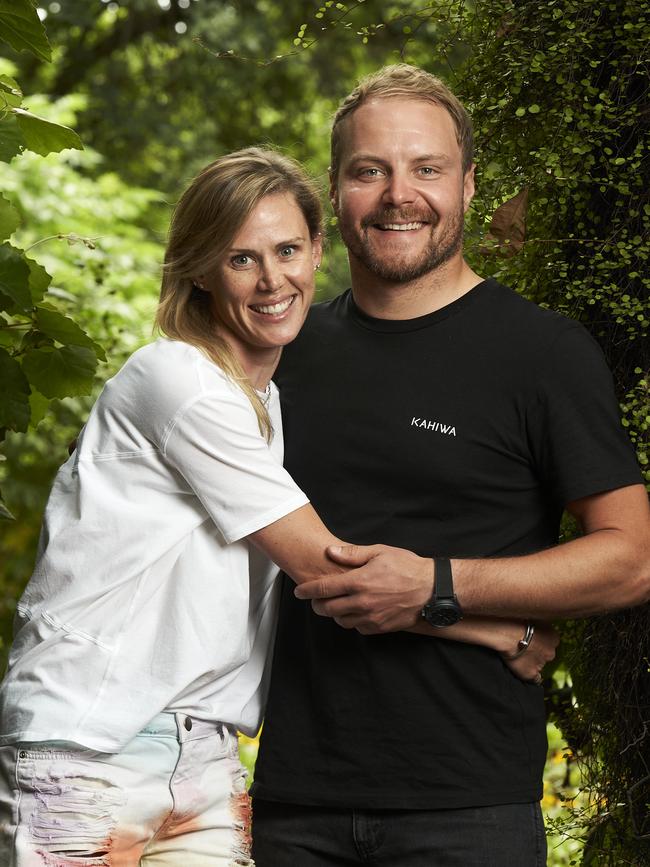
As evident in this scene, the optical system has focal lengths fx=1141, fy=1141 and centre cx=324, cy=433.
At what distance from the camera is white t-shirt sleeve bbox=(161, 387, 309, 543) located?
175 cm

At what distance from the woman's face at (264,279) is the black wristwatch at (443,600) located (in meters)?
0.50

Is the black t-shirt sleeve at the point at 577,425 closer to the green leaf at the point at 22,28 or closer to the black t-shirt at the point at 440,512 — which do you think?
the black t-shirt at the point at 440,512

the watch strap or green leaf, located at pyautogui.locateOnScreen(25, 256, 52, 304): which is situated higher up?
green leaf, located at pyautogui.locateOnScreen(25, 256, 52, 304)

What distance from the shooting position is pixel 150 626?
176 cm

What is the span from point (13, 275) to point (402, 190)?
0.70 metres

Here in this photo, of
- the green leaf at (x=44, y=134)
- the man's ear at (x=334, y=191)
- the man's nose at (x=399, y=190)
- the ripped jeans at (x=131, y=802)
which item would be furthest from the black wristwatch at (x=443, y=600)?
the green leaf at (x=44, y=134)

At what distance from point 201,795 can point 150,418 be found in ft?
1.92

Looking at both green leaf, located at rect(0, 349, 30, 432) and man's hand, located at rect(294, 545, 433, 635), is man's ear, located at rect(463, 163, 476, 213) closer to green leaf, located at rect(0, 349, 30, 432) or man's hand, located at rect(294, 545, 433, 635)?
man's hand, located at rect(294, 545, 433, 635)

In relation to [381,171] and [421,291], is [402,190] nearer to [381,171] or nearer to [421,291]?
[381,171]

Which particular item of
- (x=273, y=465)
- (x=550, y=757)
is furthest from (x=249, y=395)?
(x=550, y=757)

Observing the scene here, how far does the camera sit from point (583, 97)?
1992 millimetres

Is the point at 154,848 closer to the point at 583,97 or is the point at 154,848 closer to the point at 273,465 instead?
the point at 273,465

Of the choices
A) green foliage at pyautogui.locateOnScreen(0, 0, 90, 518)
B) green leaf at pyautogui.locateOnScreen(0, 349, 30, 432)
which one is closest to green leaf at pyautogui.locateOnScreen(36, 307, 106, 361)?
green foliage at pyautogui.locateOnScreen(0, 0, 90, 518)

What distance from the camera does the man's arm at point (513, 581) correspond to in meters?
1.75
